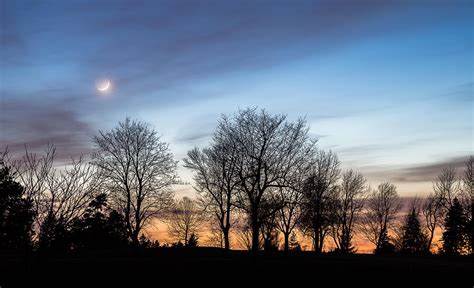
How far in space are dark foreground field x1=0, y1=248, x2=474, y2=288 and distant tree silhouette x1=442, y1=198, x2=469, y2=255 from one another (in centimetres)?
3794

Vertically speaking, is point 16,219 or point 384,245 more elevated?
point 16,219

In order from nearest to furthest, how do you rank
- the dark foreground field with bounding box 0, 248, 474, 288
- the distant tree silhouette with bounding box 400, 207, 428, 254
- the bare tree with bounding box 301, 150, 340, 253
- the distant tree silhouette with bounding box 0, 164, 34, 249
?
the distant tree silhouette with bounding box 0, 164, 34, 249 → the dark foreground field with bounding box 0, 248, 474, 288 → the bare tree with bounding box 301, 150, 340, 253 → the distant tree silhouette with bounding box 400, 207, 428, 254

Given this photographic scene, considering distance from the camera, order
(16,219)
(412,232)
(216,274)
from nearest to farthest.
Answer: (16,219), (216,274), (412,232)

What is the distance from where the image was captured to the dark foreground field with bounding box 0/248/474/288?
19641 mm

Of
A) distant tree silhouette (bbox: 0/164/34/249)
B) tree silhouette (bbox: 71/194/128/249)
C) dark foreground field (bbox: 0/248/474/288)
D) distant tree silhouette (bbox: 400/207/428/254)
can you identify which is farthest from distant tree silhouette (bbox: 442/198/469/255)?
distant tree silhouette (bbox: 0/164/34/249)

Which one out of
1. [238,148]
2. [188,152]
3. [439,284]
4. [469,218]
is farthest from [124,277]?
[469,218]

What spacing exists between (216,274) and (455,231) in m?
56.5

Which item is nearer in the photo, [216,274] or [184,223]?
[216,274]

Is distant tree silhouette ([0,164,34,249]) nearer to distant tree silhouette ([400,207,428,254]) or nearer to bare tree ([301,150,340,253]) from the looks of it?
bare tree ([301,150,340,253])

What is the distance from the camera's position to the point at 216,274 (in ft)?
75.2

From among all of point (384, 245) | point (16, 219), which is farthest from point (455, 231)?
point (16, 219)

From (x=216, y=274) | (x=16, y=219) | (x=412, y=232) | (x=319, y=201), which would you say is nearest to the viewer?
(x=16, y=219)

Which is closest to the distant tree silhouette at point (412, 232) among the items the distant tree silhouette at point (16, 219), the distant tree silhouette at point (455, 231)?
the distant tree silhouette at point (455, 231)

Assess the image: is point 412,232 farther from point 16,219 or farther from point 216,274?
point 16,219
